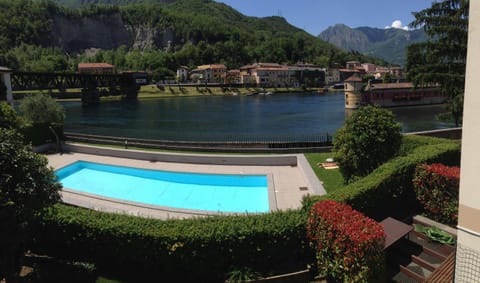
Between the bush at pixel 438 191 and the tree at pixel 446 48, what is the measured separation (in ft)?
29.6

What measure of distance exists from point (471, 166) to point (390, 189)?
4606 mm

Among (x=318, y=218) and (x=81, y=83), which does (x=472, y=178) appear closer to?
(x=318, y=218)

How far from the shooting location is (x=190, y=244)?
7.32 metres

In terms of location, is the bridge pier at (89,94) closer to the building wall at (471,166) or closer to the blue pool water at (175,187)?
the blue pool water at (175,187)

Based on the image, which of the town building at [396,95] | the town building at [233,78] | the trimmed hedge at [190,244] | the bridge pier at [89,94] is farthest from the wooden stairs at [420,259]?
the town building at [233,78]

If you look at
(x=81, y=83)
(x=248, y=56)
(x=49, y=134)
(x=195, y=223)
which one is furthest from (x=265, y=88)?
(x=195, y=223)

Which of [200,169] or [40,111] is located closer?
[200,169]

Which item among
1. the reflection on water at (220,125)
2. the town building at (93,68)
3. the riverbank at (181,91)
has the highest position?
the town building at (93,68)

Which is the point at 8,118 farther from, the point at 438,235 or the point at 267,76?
the point at 267,76

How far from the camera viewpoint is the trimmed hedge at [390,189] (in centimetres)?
884

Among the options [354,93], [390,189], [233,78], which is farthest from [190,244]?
[233,78]

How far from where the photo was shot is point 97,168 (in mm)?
21734

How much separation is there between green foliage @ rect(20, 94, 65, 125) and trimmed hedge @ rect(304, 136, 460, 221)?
25.6m

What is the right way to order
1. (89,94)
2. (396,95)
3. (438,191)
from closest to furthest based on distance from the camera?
(438,191) → (396,95) → (89,94)
